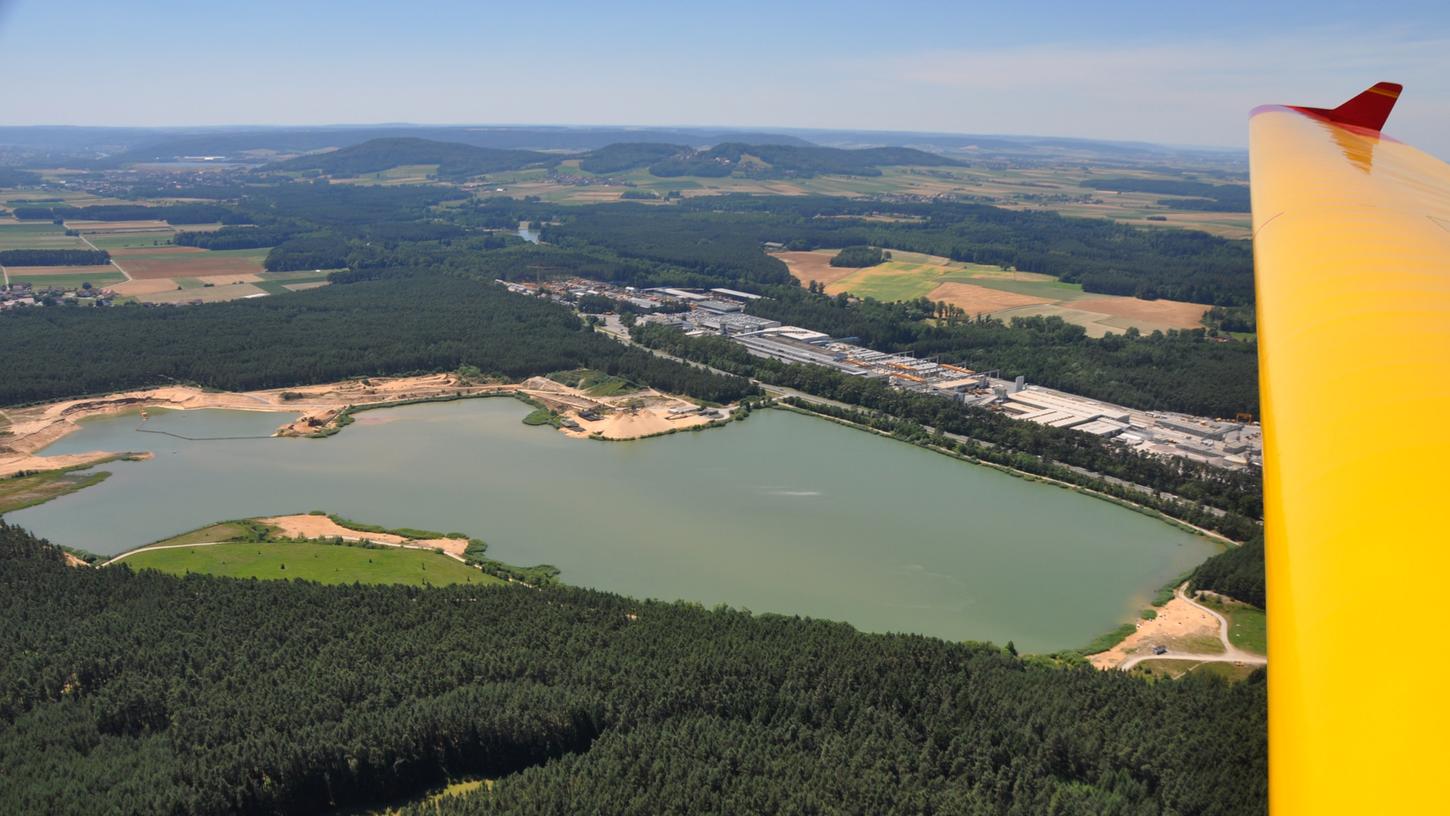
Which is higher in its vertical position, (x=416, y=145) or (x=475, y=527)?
(x=416, y=145)

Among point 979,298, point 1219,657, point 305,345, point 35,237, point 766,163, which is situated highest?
point 766,163

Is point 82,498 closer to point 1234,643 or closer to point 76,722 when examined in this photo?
point 76,722

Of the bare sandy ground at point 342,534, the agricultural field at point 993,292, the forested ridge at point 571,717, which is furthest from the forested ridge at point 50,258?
the forested ridge at point 571,717

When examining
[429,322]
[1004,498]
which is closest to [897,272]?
[429,322]

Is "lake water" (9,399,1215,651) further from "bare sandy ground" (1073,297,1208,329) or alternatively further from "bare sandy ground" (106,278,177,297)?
"bare sandy ground" (106,278,177,297)

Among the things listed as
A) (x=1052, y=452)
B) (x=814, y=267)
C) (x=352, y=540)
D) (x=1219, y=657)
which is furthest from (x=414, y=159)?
(x=1219, y=657)

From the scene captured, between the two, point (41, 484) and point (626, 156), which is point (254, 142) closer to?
point (626, 156)
